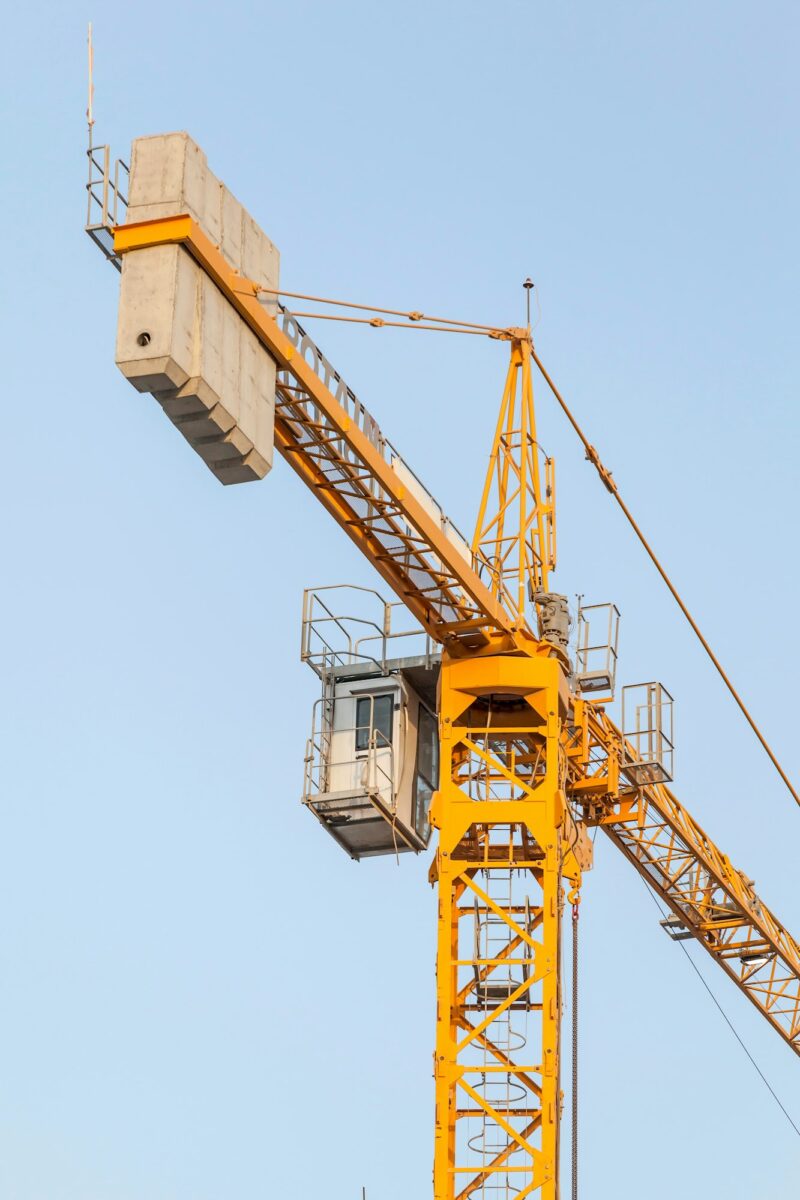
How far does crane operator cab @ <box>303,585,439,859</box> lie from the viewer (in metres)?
49.5

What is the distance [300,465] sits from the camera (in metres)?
44.6

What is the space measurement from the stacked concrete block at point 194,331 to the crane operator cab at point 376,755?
391 inches

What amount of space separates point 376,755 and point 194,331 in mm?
12408

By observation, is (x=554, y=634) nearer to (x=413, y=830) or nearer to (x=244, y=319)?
(x=413, y=830)

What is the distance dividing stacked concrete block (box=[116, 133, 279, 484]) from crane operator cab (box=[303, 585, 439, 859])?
9.92m

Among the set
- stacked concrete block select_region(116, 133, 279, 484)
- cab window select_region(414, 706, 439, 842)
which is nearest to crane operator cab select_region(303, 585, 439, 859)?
cab window select_region(414, 706, 439, 842)

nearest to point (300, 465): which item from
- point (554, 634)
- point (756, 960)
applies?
point (554, 634)

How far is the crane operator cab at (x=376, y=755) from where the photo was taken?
4953 centimetres

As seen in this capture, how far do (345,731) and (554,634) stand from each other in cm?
419

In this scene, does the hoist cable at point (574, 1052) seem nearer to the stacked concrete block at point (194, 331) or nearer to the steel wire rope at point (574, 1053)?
the steel wire rope at point (574, 1053)

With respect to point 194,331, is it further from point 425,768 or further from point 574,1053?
point 574,1053

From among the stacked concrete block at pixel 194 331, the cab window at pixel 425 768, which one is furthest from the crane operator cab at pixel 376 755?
the stacked concrete block at pixel 194 331

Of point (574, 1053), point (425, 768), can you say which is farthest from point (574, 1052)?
point (425, 768)

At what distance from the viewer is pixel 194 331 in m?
39.8
